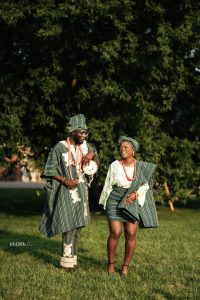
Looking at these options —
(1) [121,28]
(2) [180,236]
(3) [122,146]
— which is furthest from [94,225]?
(3) [122,146]

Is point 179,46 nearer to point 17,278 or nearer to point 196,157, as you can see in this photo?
point 196,157

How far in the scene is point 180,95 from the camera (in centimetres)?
2011

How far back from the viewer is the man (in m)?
7.79

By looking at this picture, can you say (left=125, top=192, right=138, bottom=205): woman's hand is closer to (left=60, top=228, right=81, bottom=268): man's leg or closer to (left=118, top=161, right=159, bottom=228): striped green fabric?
(left=118, top=161, right=159, bottom=228): striped green fabric

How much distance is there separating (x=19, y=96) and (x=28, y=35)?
1.80 meters

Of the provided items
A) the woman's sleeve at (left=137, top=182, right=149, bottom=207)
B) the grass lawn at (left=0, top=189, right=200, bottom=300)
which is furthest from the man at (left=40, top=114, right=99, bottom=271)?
the woman's sleeve at (left=137, top=182, right=149, bottom=207)

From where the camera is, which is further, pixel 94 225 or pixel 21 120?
pixel 21 120

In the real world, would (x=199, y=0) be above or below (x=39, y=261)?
above

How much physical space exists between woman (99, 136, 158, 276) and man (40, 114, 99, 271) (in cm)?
39

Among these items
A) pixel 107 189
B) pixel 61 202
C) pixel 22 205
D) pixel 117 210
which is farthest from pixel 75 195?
pixel 22 205

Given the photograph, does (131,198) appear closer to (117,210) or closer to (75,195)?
(117,210)

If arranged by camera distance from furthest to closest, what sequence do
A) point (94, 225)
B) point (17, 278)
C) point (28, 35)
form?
point (28, 35)
point (94, 225)
point (17, 278)

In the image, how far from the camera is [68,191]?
7840 mm

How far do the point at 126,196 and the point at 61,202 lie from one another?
0.89 meters
